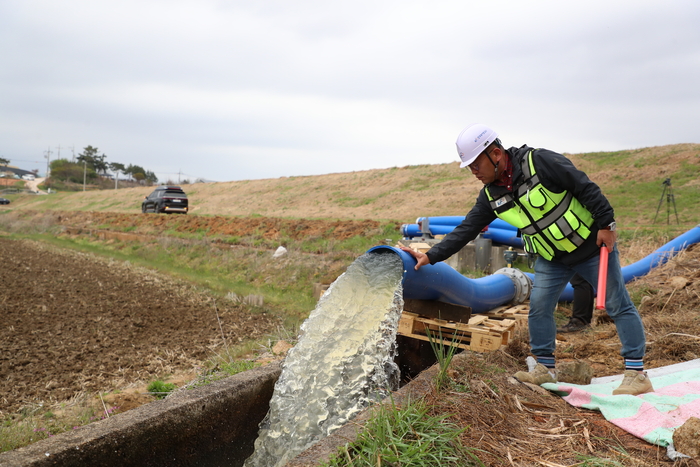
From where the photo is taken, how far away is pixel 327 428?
10.9 ft

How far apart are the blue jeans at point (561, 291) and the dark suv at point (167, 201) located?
1016 inches

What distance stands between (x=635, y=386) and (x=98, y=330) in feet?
22.7

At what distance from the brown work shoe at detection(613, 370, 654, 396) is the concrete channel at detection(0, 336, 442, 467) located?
1.18 metres

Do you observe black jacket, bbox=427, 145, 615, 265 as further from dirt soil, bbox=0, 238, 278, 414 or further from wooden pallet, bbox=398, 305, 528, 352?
dirt soil, bbox=0, 238, 278, 414

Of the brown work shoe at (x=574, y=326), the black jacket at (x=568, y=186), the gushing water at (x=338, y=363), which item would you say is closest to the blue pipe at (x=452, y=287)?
the gushing water at (x=338, y=363)

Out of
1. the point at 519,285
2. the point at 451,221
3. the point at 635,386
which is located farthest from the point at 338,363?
the point at 451,221

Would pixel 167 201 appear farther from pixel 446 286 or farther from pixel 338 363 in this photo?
pixel 338 363

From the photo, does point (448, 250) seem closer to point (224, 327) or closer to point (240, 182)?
point (224, 327)

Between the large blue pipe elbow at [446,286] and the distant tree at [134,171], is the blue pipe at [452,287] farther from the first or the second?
the distant tree at [134,171]

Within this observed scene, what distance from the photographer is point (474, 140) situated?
3342 millimetres

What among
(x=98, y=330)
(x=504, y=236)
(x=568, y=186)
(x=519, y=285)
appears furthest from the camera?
(x=504, y=236)

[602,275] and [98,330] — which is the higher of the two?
[602,275]

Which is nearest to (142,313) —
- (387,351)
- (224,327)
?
(224,327)

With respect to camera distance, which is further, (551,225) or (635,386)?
(551,225)
